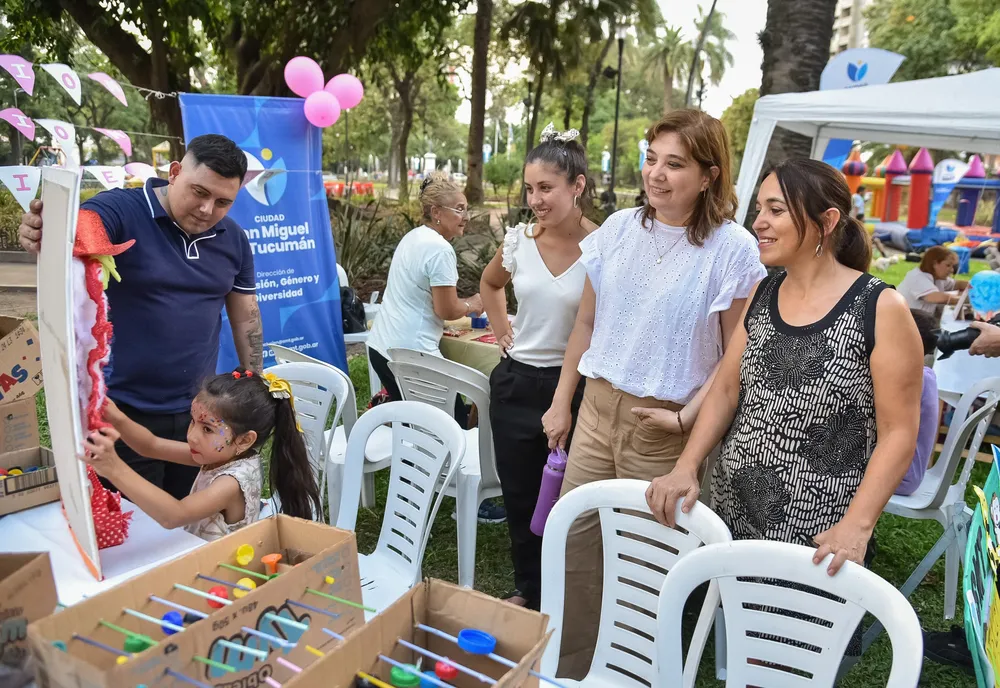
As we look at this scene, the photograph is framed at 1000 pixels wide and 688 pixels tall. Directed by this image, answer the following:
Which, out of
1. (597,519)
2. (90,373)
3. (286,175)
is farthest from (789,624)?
(286,175)

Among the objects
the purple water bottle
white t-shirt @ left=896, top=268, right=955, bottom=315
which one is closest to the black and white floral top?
the purple water bottle

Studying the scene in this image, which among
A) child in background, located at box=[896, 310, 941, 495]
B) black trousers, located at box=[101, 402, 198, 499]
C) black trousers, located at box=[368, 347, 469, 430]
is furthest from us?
black trousers, located at box=[368, 347, 469, 430]

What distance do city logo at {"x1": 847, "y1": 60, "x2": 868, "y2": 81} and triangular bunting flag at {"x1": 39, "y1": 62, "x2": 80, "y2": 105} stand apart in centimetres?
690

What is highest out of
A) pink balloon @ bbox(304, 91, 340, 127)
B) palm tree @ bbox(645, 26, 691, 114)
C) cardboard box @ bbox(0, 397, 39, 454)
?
palm tree @ bbox(645, 26, 691, 114)

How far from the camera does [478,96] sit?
14.5 meters

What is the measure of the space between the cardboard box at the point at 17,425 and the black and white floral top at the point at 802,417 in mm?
1954

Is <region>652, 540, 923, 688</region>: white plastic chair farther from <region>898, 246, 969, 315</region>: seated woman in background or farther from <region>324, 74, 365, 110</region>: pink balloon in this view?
<region>898, 246, 969, 315</region>: seated woman in background

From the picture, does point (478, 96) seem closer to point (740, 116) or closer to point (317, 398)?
point (317, 398)

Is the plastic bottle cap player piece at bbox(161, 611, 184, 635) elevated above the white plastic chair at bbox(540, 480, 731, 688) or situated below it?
above

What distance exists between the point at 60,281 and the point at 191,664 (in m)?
0.85

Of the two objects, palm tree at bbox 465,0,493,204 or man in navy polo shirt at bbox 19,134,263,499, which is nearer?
man in navy polo shirt at bbox 19,134,263,499

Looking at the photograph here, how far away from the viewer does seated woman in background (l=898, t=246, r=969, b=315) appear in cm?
658

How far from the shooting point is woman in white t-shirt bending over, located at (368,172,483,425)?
358 centimetres

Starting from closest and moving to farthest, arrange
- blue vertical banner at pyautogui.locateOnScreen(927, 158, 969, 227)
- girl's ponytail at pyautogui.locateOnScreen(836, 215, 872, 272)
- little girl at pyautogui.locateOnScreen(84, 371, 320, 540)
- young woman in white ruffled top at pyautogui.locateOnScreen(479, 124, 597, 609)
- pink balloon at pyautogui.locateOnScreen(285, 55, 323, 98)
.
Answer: girl's ponytail at pyautogui.locateOnScreen(836, 215, 872, 272) < little girl at pyautogui.locateOnScreen(84, 371, 320, 540) < young woman in white ruffled top at pyautogui.locateOnScreen(479, 124, 597, 609) < pink balloon at pyautogui.locateOnScreen(285, 55, 323, 98) < blue vertical banner at pyautogui.locateOnScreen(927, 158, 969, 227)
